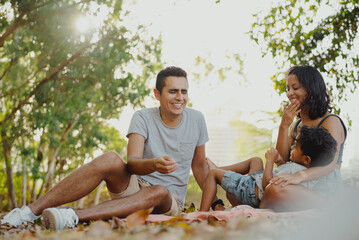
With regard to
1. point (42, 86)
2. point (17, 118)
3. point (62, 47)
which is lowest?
point (17, 118)

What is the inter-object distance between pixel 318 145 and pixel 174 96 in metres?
1.30

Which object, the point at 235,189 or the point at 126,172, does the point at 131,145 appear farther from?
the point at 235,189

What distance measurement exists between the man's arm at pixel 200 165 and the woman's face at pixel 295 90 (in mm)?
955

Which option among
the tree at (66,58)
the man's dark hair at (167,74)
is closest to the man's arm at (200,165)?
the man's dark hair at (167,74)

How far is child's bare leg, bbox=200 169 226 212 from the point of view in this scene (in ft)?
12.1

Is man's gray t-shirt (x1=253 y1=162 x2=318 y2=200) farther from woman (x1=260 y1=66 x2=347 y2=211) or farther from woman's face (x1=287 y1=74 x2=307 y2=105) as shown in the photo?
woman's face (x1=287 y1=74 x2=307 y2=105)

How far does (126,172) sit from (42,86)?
5.85 m

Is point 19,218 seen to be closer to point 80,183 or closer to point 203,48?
point 80,183

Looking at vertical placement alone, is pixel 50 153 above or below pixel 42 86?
below

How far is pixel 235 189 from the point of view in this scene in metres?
3.64

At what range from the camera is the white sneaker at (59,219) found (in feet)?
8.88

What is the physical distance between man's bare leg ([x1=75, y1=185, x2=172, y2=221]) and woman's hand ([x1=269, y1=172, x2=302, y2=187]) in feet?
2.72

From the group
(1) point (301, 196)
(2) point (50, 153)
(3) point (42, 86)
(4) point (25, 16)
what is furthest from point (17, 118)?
(1) point (301, 196)

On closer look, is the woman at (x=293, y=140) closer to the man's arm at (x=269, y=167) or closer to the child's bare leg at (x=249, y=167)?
the man's arm at (x=269, y=167)
